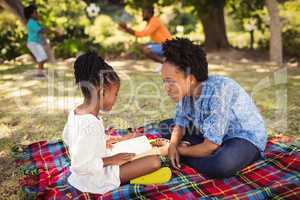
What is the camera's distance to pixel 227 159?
2.85 meters

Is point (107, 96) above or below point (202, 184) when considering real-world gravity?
above

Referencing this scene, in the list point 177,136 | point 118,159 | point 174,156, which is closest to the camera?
point 118,159

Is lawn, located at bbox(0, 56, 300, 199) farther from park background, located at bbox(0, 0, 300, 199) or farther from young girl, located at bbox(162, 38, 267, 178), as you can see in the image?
young girl, located at bbox(162, 38, 267, 178)

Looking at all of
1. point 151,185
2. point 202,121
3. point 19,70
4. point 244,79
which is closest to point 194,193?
point 151,185

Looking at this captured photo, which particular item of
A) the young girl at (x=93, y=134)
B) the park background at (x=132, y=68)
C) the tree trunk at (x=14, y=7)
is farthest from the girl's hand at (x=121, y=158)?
the tree trunk at (x=14, y=7)

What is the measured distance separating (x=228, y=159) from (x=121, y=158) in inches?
29.1

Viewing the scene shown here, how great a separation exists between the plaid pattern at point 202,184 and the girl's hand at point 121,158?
17cm

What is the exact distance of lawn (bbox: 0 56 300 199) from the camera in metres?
4.31

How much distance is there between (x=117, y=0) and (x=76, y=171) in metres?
15.6

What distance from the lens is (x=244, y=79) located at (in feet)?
22.6

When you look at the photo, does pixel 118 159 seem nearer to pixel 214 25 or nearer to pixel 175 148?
pixel 175 148

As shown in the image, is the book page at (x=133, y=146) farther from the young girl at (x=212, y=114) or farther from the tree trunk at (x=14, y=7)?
the tree trunk at (x=14, y=7)

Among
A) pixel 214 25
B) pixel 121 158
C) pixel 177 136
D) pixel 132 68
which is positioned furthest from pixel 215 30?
pixel 121 158

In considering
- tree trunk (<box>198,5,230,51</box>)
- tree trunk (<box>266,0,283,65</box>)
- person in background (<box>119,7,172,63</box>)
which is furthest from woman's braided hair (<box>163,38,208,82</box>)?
tree trunk (<box>198,5,230,51</box>)
